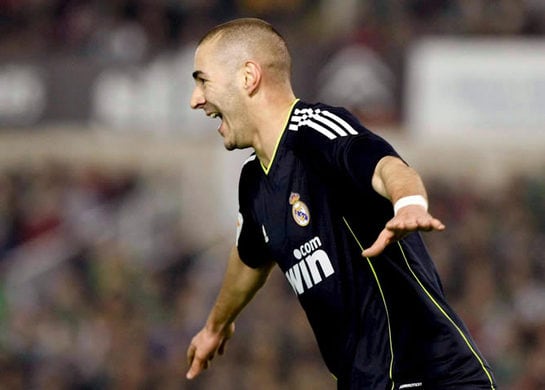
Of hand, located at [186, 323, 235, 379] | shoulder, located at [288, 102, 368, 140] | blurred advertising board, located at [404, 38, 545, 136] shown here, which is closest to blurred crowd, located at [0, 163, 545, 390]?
blurred advertising board, located at [404, 38, 545, 136]

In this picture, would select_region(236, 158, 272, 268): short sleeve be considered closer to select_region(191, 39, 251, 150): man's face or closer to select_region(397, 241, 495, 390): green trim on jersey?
select_region(191, 39, 251, 150): man's face

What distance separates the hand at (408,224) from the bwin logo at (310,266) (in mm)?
714

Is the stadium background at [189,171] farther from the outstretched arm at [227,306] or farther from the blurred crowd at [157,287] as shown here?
the outstretched arm at [227,306]

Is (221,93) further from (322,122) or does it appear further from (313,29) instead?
(313,29)

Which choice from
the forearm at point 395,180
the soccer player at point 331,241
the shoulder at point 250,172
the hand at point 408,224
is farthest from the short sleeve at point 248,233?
the hand at point 408,224

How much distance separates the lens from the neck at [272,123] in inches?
183

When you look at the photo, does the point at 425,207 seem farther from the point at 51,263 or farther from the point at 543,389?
the point at 51,263

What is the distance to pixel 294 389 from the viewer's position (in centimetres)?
1096

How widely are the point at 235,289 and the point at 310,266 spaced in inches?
32.3

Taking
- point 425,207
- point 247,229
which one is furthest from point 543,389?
point 425,207

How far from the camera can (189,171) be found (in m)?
15.5

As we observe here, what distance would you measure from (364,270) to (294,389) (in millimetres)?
6548

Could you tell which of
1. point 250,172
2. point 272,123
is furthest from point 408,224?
point 250,172

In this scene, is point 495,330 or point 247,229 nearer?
point 247,229
